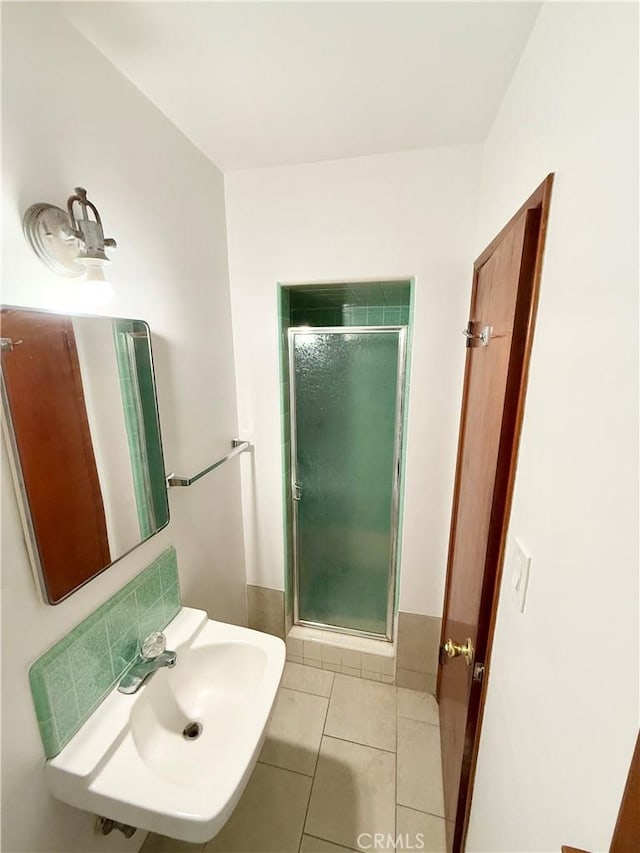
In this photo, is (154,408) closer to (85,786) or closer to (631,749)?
(85,786)

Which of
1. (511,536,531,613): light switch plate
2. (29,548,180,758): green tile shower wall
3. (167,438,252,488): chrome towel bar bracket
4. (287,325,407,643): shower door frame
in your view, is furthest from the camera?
(287,325,407,643): shower door frame

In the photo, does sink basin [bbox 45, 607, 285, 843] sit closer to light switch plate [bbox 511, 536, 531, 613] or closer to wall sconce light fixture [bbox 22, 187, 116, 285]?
light switch plate [bbox 511, 536, 531, 613]

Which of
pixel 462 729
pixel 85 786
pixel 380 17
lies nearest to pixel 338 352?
pixel 380 17

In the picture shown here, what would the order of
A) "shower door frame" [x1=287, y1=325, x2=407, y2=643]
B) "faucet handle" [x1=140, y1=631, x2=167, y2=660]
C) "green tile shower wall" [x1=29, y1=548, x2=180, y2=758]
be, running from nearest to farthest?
"green tile shower wall" [x1=29, y1=548, x2=180, y2=758] < "faucet handle" [x1=140, y1=631, x2=167, y2=660] < "shower door frame" [x1=287, y1=325, x2=407, y2=643]

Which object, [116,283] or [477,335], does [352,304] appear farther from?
[116,283]

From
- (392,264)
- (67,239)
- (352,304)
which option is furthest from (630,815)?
(352,304)

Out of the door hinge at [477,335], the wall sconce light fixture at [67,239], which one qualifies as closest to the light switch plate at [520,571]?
the door hinge at [477,335]

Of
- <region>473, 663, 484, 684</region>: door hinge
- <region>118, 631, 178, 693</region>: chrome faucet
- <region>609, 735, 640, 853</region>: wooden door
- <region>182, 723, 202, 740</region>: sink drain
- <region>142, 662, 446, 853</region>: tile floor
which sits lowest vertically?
<region>142, 662, 446, 853</region>: tile floor

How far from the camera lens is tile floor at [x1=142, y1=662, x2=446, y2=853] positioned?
124 centimetres

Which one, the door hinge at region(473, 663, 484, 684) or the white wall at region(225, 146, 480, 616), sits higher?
the white wall at region(225, 146, 480, 616)

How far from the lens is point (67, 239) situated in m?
0.77

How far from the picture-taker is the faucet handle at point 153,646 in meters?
1.05

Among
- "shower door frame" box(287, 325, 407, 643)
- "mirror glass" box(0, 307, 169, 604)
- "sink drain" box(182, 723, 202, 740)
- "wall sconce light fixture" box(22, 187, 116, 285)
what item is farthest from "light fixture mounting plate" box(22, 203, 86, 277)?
"sink drain" box(182, 723, 202, 740)

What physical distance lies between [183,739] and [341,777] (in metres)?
0.79
